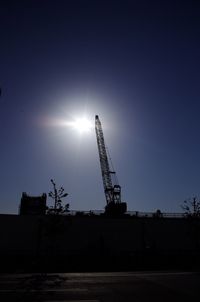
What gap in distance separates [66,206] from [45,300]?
30.2 m

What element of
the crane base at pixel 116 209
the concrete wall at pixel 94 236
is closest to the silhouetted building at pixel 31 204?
the crane base at pixel 116 209

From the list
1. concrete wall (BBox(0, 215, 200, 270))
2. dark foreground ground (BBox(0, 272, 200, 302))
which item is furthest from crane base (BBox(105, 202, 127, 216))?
dark foreground ground (BBox(0, 272, 200, 302))

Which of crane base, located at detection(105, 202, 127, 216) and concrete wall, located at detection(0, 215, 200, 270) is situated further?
crane base, located at detection(105, 202, 127, 216)

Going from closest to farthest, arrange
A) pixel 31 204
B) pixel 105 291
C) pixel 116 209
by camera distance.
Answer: pixel 105 291 < pixel 116 209 < pixel 31 204

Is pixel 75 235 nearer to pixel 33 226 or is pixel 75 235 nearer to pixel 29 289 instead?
pixel 33 226

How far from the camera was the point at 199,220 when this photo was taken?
49531 millimetres

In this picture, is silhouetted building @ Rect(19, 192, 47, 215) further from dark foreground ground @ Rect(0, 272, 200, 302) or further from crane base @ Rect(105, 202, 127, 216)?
dark foreground ground @ Rect(0, 272, 200, 302)

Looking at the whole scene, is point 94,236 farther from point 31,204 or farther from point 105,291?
point 105,291

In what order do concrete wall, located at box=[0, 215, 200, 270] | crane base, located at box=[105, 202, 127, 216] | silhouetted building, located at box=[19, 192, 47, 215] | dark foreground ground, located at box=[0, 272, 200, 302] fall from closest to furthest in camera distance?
dark foreground ground, located at box=[0, 272, 200, 302] → concrete wall, located at box=[0, 215, 200, 270] → crane base, located at box=[105, 202, 127, 216] → silhouetted building, located at box=[19, 192, 47, 215]

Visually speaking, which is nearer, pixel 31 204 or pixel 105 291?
pixel 105 291

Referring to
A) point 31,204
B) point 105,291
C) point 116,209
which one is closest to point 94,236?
point 116,209

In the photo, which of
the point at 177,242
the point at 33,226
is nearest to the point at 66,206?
the point at 33,226

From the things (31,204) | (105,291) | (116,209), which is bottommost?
(105,291)

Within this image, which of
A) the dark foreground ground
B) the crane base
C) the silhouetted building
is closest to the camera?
the dark foreground ground
